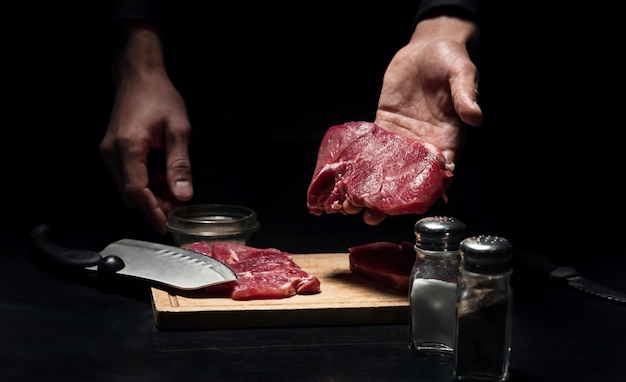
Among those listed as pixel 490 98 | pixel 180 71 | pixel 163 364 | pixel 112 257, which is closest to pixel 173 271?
pixel 112 257

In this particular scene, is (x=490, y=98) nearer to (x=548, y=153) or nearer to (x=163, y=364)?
(x=548, y=153)

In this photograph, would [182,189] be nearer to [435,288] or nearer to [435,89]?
[435,89]

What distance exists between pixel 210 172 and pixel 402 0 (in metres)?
0.88

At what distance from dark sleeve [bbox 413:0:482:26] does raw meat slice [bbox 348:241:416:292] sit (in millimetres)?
794

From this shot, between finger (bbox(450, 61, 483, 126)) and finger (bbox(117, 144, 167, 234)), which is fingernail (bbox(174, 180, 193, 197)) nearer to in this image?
finger (bbox(117, 144, 167, 234))

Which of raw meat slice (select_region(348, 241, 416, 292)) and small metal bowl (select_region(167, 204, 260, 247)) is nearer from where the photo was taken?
raw meat slice (select_region(348, 241, 416, 292))

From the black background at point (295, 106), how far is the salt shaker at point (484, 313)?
130 centimetres

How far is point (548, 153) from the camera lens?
10.7ft

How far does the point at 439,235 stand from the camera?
1.79m

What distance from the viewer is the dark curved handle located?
7.36 feet

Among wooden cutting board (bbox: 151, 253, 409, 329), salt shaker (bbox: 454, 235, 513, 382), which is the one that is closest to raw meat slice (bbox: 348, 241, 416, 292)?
wooden cutting board (bbox: 151, 253, 409, 329)

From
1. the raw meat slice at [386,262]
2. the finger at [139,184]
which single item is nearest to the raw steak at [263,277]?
the raw meat slice at [386,262]

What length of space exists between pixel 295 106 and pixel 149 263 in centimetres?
107

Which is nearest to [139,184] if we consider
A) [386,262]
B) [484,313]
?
[386,262]
